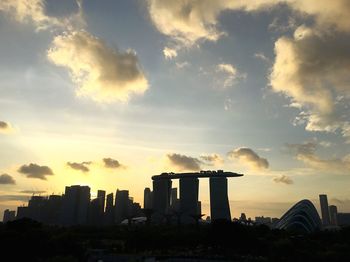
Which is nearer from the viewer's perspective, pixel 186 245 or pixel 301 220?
pixel 186 245

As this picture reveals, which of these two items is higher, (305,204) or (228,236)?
(305,204)

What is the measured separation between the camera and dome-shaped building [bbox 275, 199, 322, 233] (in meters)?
130

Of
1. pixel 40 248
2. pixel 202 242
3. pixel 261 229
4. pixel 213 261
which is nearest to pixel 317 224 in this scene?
pixel 261 229

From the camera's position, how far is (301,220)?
13350cm

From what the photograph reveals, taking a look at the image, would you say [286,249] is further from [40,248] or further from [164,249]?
[40,248]

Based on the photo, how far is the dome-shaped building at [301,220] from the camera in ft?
427

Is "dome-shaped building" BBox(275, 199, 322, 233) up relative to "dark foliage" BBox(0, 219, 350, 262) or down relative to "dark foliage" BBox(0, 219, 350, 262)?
up

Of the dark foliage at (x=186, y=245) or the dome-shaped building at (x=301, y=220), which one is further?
the dome-shaped building at (x=301, y=220)

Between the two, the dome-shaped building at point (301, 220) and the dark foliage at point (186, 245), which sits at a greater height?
the dome-shaped building at point (301, 220)

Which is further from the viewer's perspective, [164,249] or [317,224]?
[317,224]

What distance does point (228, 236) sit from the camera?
2692 inches

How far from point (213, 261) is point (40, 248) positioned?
2446cm

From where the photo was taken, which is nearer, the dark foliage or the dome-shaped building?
the dark foliage

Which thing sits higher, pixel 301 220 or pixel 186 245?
pixel 301 220
